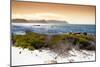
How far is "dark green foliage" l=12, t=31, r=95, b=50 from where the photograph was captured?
238 centimetres

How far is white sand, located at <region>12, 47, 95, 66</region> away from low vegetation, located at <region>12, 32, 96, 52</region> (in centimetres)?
6

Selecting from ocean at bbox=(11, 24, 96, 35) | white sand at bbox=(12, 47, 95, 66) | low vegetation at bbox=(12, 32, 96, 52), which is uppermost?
ocean at bbox=(11, 24, 96, 35)

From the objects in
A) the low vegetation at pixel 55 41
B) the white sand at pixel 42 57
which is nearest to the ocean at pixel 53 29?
the low vegetation at pixel 55 41

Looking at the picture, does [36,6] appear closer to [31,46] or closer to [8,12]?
[8,12]

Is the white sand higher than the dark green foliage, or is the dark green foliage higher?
the dark green foliage

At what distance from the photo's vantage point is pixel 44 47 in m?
2.46

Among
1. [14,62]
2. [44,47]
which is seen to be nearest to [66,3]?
[44,47]

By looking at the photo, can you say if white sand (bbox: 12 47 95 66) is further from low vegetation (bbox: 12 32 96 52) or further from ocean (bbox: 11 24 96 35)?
ocean (bbox: 11 24 96 35)

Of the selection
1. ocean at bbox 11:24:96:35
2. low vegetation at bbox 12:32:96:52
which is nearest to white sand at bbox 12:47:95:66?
Answer: low vegetation at bbox 12:32:96:52

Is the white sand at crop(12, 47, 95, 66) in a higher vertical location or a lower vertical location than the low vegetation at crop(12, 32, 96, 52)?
lower

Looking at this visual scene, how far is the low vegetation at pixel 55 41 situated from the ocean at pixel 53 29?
51mm

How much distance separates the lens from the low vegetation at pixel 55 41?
2377mm

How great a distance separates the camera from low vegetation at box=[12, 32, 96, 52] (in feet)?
7.80

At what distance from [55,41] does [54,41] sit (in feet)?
0.05
